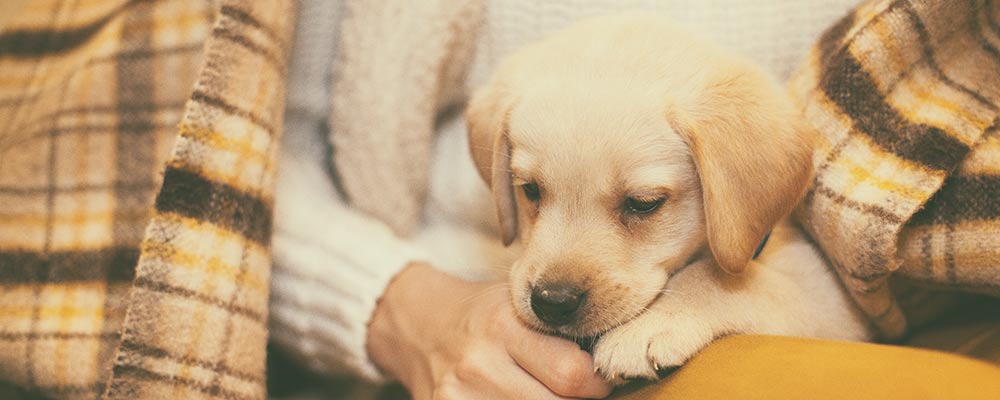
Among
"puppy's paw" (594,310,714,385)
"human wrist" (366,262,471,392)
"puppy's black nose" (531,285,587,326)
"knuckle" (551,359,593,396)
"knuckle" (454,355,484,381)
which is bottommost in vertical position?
"human wrist" (366,262,471,392)

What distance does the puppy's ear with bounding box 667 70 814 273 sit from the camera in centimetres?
129

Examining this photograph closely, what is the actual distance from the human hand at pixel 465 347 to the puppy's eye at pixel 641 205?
0.28 meters

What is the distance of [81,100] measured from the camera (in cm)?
161

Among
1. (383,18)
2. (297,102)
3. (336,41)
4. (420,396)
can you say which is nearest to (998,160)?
(420,396)

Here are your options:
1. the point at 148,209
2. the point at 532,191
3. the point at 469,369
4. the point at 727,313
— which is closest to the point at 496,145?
the point at 532,191

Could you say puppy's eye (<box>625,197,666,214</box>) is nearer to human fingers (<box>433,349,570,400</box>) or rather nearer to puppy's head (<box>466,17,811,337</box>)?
puppy's head (<box>466,17,811,337</box>)

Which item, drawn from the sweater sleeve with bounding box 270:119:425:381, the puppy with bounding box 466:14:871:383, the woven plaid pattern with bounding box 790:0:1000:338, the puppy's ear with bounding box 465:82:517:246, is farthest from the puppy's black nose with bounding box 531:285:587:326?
the sweater sleeve with bounding box 270:119:425:381

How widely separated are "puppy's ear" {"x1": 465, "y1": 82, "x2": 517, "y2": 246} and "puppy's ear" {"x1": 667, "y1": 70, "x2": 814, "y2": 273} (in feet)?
1.20

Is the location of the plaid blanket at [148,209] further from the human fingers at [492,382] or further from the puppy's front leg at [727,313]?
the puppy's front leg at [727,313]

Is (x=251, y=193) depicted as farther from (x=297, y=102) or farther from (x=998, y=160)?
(x=998, y=160)

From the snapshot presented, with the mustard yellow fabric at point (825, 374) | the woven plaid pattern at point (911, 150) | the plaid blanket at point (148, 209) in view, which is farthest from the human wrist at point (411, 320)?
the woven plaid pattern at point (911, 150)

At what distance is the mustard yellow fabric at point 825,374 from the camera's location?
99 cm

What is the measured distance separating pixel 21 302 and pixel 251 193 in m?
0.52

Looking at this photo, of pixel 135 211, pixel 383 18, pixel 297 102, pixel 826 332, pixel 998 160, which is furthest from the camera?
pixel 297 102
